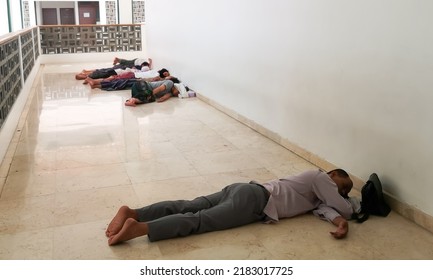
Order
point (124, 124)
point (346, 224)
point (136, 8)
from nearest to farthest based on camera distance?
point (346, 224), point (124, 124), point (136, 8)

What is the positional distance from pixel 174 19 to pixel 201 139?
411cm

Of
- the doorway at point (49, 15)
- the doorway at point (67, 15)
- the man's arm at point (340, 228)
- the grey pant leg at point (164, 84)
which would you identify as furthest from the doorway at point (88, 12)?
the man's arm at point (340, 228)

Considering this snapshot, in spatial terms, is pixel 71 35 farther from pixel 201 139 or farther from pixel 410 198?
pixel 410 198

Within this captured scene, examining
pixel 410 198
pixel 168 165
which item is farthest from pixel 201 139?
pixel 410 198

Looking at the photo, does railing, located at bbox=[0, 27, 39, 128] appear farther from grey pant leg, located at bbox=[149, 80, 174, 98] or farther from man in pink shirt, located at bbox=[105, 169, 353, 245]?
man in pink shirt, located at bbox=[105, 169, 353, 245]

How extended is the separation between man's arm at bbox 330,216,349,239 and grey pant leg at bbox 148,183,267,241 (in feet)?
1.42

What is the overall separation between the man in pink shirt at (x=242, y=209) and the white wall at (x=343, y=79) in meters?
0.42

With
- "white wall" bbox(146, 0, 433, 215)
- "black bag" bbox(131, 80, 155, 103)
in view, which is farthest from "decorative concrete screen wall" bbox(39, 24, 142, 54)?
"white wall" bbox(146, 0, 433, 215)

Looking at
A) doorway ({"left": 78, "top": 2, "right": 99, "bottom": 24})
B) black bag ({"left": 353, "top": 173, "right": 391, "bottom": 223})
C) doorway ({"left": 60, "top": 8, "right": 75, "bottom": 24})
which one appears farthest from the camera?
doorway ({"left": 60, "top": 8, "right": 75, "bottom": 24})

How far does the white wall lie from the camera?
2537 millimetres

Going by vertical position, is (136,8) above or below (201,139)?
above

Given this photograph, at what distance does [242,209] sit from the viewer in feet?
8.13

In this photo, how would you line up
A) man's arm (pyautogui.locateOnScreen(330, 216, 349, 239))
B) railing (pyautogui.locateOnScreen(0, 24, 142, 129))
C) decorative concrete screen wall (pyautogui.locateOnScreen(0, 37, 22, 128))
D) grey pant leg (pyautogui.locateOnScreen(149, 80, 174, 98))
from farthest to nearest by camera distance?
railing (pyautogui.locateOnScreen(0, 24, 142, 129)) → grey pant leg (pyautogui.locateOnScreen(149, 80, 174, 98)) → decorative concrete screen wall (pyautogui.locateOnScreen(0, 37, 22, 128)) → man's arm (pyautogui.locateOnScreen(330, 216, 349, 239))
